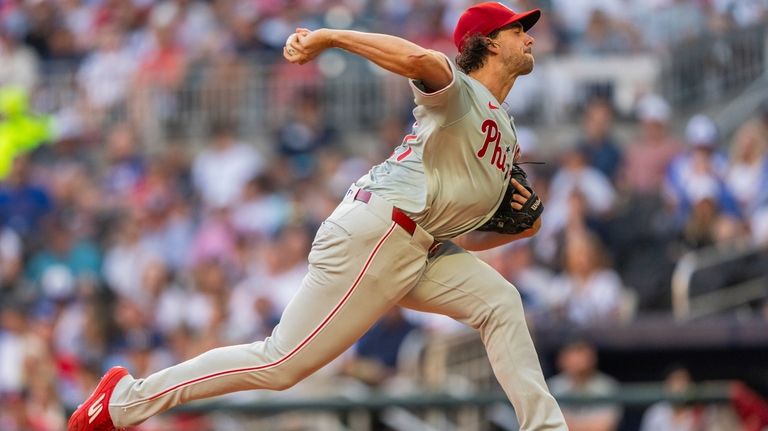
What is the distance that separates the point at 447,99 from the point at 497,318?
987 millimetres

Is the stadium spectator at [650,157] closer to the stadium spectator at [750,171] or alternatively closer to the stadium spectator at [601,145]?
the stadium spectator at [601,145]

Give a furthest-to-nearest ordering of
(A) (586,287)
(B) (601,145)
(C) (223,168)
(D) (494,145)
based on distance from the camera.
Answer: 1. (C) (223,168)
2. (B) (601,145)
3. (A) (586,287)
4. (D) (494,145)

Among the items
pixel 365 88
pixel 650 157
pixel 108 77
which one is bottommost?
pixel 650 157

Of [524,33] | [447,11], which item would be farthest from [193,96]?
[524,33]

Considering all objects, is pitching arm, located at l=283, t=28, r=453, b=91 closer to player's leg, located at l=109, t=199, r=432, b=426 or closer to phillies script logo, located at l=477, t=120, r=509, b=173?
phillies script logo, located at l=477, t=120, r=509, b=173

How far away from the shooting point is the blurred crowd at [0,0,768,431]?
11.2m

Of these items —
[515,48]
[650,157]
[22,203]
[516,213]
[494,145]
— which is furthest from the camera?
[22,203]

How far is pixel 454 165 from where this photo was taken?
6062mm

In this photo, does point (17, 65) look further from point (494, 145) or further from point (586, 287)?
point (494, 145)

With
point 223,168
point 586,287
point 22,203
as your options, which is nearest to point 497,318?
point 586,287

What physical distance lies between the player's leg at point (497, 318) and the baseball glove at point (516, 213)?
0.24 meters

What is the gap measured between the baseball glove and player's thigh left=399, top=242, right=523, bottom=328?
0.79 feet

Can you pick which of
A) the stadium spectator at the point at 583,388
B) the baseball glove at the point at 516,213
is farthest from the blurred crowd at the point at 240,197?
the baseball glove at the point at 516,213

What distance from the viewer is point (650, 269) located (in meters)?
11.2
